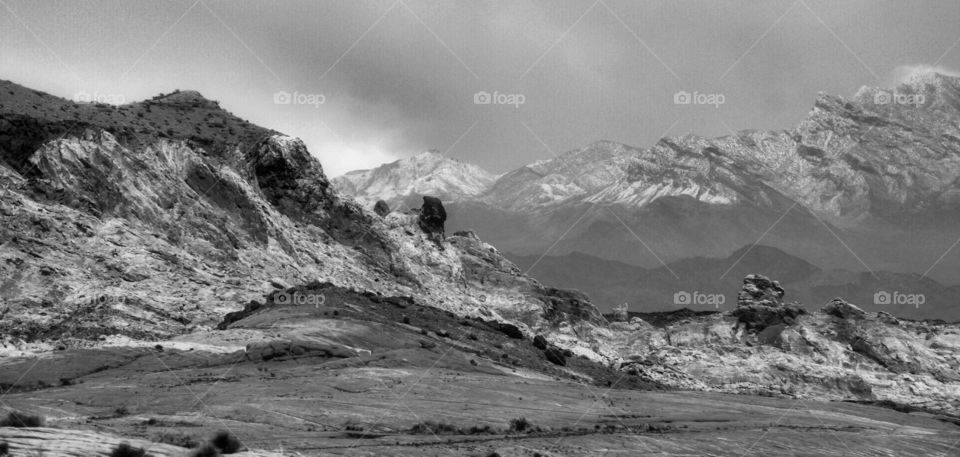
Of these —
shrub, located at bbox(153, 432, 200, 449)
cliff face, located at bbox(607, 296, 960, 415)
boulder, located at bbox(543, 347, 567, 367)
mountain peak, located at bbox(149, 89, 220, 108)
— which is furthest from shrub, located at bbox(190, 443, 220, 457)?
mountain peak, located at bbox(149, 89, 220, 108)

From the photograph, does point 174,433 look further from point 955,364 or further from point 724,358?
point 955,364

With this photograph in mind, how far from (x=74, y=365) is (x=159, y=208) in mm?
43408

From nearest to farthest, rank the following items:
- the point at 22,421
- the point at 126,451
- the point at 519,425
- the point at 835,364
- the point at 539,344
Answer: the point at 126,451, the point at 22,421, the point at 519,425, the point at 539,344, the point at 835,364

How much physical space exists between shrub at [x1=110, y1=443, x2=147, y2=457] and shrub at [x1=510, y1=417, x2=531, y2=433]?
92.2 ft

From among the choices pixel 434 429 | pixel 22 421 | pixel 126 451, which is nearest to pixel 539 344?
pixel 434 429

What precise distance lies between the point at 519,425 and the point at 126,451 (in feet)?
98.1

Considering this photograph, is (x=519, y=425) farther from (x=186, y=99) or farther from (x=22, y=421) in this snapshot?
(x=186, y=99)

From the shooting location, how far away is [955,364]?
183m

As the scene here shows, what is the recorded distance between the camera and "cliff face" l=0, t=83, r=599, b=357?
87.2 metres

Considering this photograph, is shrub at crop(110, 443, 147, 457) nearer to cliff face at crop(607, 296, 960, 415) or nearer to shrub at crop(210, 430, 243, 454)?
shrub at crop(210, 430, 243, 454)

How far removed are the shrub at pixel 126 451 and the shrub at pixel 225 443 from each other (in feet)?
11.8

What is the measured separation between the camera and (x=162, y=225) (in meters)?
110

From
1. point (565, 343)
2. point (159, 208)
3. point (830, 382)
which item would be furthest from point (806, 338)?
point (159, 208)

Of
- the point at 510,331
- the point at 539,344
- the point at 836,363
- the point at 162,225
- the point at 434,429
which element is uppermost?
the point at 836,363
